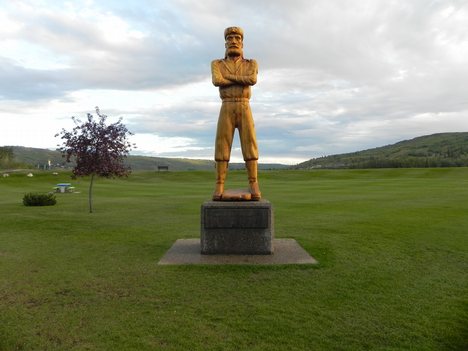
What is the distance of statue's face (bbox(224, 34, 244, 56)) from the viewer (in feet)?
29.9

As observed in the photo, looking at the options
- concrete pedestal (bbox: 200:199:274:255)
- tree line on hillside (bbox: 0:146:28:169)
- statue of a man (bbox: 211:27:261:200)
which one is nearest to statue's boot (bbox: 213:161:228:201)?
statue of a man (bbox: 211:27:261:200)

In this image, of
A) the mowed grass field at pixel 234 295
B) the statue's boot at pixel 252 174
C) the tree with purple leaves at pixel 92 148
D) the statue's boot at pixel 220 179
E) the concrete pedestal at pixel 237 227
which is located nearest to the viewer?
the mowed grass field at pixel 234 295

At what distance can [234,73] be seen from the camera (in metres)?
9.07

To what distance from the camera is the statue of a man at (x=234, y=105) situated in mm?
9047

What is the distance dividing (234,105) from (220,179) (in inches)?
68.3

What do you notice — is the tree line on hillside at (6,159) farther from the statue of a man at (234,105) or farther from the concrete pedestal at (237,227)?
the concrete pedestal at (237,227)

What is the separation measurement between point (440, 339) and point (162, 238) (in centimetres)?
820

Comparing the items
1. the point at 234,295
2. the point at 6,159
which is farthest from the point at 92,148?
the point at 6,159

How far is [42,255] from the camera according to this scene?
9508mm

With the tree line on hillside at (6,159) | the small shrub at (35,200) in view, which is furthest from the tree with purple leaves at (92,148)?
the tree line on hillside at (6,159)

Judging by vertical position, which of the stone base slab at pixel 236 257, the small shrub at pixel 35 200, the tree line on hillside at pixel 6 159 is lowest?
the stone base slab at pixel 236 257

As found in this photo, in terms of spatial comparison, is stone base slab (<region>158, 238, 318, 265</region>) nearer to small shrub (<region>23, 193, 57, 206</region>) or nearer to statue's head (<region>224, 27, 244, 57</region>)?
statue's head (<region>224, 27, 244, 57</region>)

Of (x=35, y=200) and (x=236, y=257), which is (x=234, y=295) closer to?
(x=236, y=257)

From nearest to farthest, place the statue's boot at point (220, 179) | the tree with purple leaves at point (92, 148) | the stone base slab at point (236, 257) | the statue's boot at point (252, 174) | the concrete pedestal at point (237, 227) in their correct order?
the stone base slab at point (236, 257), the concrete pedestal at point (237, 227), the statue's boot at point (220, 179), the statue's boot at point (252, 174), the tree with purple leaves at point (92, 148)
